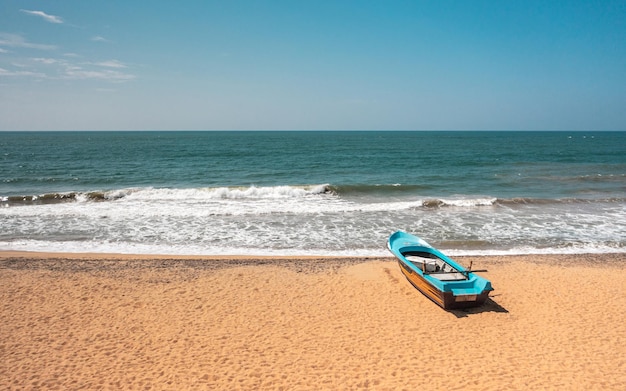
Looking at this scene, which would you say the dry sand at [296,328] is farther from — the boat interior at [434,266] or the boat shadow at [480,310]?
the boat interior at [434,266]

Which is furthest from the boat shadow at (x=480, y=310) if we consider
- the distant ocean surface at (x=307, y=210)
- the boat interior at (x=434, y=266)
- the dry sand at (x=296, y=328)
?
the distant ocean surface at (x=307, y=210)

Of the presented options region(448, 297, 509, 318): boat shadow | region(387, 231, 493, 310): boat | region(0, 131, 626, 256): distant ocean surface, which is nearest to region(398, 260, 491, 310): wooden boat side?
region(387, 231, 493, 310): boat

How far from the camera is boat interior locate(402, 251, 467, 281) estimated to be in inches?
400

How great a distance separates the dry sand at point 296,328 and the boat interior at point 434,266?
28.0 inches

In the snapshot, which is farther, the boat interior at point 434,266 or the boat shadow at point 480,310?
the boat interior at point 434,266

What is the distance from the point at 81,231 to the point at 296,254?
10.5 meters

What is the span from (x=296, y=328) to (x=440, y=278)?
4332 mm

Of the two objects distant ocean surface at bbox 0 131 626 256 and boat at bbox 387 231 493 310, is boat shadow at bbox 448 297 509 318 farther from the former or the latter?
distant ocean surface at bbox 0 131 626 256

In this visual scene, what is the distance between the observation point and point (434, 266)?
35.6 ft

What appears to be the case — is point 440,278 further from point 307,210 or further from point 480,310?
point 307,210

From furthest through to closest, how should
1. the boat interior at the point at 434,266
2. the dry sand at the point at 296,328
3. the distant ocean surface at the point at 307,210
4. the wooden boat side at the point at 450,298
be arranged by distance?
the distant ocean surface at the point at 307,210, the boat interior at the point at 434,266, the wooden boat side at the point at 450,298, the dry sand at the point at 296,328

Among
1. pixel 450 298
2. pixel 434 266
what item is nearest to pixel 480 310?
pixel 450 298

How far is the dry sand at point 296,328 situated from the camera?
271 inches

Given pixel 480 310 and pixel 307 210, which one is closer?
pixel 480 310
